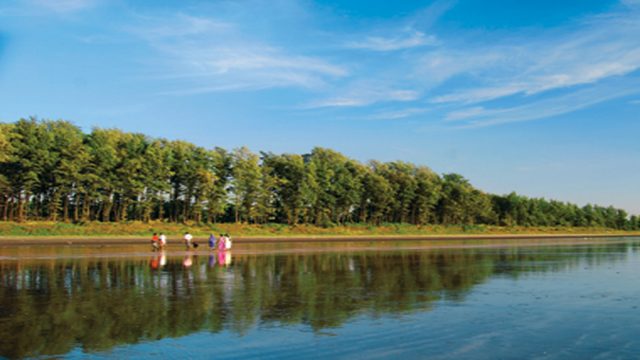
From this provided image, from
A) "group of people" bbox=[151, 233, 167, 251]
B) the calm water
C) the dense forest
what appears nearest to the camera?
the calm water

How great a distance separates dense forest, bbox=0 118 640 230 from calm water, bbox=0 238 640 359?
157ft

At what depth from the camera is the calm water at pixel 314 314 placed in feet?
37.8

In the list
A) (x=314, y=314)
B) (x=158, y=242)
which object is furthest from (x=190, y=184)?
(x=314, y=314)

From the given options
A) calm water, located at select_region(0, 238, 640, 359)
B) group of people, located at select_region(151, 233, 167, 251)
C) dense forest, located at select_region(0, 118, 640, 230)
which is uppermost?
dense forest, located at select_region(0, 118, 640, 230)

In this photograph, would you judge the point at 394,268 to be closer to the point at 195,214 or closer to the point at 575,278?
the point at 575,278

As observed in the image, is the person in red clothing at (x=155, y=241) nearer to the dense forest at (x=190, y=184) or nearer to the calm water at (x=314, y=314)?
the calm water at (x=314, y=314)

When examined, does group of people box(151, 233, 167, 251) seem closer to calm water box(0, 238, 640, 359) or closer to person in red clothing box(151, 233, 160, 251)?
person in red clothing box(151, 233, 160, 251)

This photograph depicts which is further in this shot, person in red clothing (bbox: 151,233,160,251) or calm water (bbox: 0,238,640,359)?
person in red clothing (bbox: 151,233,160,251)

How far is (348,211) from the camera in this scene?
111375 mm

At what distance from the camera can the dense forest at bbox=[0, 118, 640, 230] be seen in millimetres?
70500

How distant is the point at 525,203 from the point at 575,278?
148 meters

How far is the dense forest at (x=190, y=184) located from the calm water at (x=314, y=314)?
157 ft

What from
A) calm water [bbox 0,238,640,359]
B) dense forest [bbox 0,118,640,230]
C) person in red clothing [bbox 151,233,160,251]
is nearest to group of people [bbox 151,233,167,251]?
person in red clothing [bbox 151,233,160,251]

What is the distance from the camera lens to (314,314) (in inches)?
618
